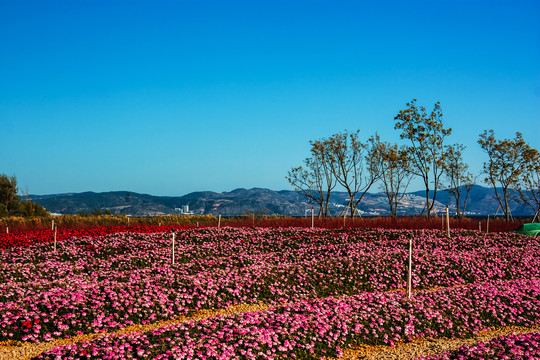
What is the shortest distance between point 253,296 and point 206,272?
7.33ft

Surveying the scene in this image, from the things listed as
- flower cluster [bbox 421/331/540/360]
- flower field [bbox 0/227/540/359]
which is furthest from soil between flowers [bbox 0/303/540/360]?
flower cluster [bbox 421/331/540/360]

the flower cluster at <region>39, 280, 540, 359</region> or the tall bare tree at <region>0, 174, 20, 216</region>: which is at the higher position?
the tall bare tree at <region>0, 174, 20, 216</region>

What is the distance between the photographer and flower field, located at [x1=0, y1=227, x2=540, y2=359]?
26.4 feet

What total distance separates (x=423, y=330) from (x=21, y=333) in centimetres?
786

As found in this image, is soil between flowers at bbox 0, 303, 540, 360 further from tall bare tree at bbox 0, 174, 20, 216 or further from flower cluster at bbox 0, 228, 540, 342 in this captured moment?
tall bare tree at bbox 0, 174, 20, 216

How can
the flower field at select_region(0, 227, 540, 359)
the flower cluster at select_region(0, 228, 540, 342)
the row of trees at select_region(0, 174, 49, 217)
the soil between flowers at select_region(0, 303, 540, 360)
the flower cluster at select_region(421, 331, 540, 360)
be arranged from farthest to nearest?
1. the row of trees at select_region(0, 174, 49, 217)
2. the flower cluster at select_region(0, 228, 540, 342)
3. the soil between flowers at select_region(0, 303, 540, 360)
4. the flower field at select_region(0, 227, 540, 359)
5. the flower cluster at select_region(421, 331, 540, 360)

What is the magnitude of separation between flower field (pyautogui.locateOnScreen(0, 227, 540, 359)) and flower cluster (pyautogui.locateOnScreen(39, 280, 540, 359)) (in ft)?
0.08

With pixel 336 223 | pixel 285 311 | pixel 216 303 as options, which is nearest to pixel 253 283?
pixel 216 303

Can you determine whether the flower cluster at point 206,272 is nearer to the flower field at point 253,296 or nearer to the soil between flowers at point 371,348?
the flower field at point 253,296

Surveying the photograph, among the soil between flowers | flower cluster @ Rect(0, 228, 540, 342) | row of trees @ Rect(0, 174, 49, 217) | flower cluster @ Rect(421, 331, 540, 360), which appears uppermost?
row of trees @ Rect(0, 174, 49, 217)

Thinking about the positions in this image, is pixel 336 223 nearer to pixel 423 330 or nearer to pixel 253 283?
pixel 253 283

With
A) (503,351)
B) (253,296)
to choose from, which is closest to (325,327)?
(503,351)

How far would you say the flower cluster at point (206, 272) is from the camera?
32.1 feet

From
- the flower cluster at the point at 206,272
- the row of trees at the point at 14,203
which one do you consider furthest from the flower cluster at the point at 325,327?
the row of trees at the point at 14,203
